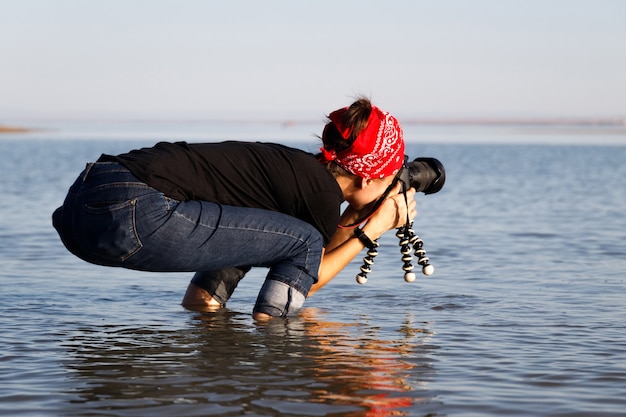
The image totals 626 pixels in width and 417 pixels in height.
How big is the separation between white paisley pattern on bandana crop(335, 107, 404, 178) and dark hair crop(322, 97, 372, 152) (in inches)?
0.9

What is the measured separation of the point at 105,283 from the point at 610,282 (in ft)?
11.2

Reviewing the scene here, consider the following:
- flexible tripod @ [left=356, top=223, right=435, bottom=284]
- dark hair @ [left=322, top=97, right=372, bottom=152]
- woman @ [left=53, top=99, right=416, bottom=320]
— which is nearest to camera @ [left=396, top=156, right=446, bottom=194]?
woman @ [left=53, top=99, right=416, bottom=320]

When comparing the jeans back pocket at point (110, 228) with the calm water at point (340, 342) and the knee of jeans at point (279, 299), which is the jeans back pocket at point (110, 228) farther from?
the knee of jeans at point (279, 299)

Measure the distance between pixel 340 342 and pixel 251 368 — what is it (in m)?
0.73

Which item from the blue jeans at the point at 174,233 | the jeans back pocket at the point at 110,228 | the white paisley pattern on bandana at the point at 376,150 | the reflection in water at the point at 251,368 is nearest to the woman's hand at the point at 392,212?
the white paisley pattern on bandana at the point at 376,150

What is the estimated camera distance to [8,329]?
5082 millimetres

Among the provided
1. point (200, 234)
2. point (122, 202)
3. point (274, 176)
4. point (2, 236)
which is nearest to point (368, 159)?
point (274, 176)

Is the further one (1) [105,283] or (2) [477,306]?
(1) [105,283]

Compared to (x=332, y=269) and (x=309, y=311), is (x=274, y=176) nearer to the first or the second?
(x=332, y=269)

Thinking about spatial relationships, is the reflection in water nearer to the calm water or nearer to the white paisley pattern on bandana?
the calm water

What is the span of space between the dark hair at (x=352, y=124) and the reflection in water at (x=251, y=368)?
929 mm

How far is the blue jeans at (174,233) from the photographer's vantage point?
404 cm

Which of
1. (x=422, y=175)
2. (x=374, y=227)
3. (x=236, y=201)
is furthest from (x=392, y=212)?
(x=236, y=201)

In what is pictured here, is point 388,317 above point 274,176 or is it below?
below
